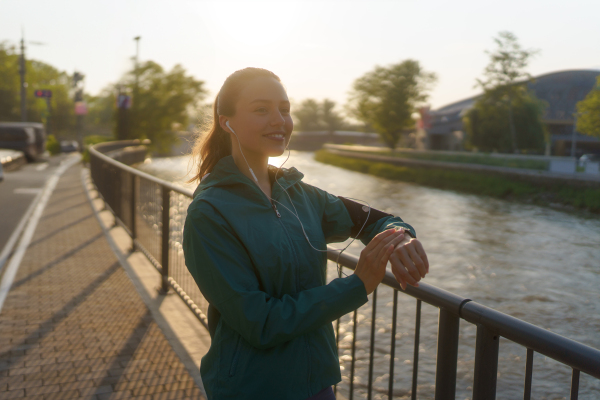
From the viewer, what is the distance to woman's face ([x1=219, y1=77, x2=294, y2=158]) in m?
1.89

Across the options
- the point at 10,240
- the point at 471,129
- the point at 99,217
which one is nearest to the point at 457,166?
the point at 471,129

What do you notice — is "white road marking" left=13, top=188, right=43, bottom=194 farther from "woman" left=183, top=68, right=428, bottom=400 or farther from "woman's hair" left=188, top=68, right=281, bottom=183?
"woman" left=183, top=68, right=428, bottom=400

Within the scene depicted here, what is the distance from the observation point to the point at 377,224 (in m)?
2.16

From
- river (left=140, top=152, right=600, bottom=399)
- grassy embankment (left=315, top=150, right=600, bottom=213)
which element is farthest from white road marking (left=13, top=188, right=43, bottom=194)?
grassy embankment (left=315, top=150, right=600, bottom=213)

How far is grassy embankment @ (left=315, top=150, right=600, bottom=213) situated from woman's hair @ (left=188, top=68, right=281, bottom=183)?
74.5ft

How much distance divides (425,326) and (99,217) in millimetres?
6556

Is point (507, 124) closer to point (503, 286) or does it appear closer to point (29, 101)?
point (503, 286)

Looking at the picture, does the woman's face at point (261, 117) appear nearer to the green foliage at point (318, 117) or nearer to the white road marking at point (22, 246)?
the white road marking at point (22, 246)

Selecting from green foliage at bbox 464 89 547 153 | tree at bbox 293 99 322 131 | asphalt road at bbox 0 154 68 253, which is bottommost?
asphalt road at bbox 0 154 68 253

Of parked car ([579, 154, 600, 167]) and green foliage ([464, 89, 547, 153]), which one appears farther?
green foliage ([464, 89, 547, 153])

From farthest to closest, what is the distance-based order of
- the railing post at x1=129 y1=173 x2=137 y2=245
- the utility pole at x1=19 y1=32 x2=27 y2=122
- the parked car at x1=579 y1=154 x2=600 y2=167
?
1. the utility pole at x1=19 y1=32 x2=27 y2=122
2. the parked car at x1=579 y1=154 x2=600 y2=167
3. the railing post at x1=129 y1=173 x2=137 y2=245

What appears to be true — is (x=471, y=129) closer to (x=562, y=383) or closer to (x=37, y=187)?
(x=37, y=187)

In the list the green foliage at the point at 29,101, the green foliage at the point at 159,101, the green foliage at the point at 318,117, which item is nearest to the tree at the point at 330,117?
the green foliage at the point at 318,117

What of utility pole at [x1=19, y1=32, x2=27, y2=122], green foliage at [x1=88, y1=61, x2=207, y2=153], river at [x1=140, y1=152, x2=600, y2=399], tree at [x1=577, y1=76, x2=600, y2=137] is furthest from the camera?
green foliage at [x1=88, y1=61, x2=207, y2=153]
